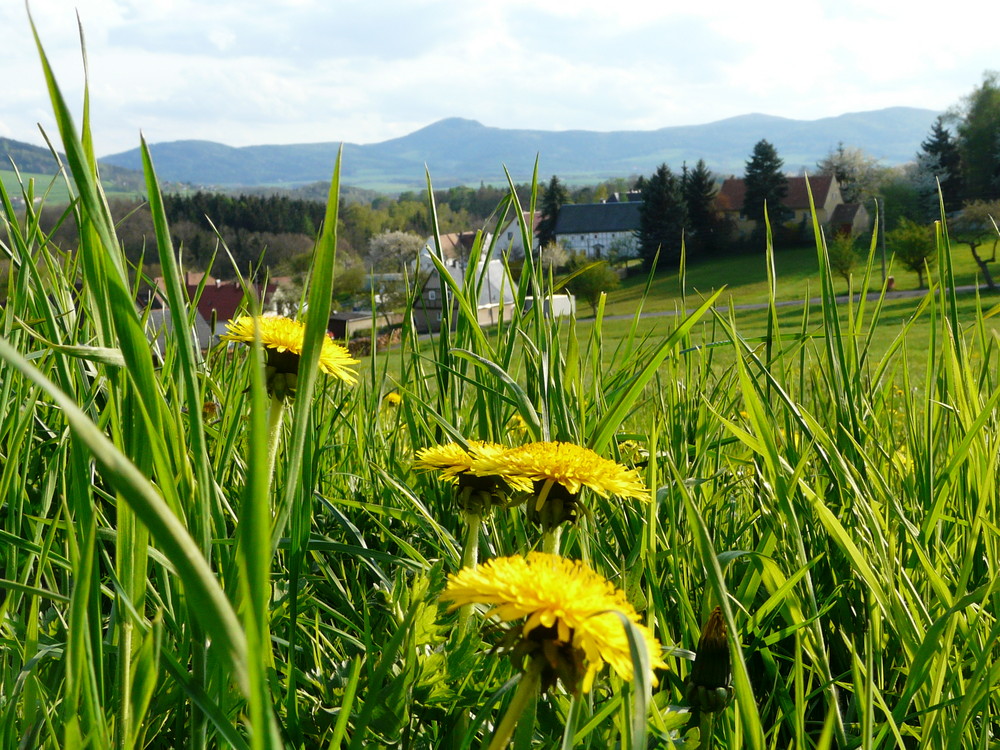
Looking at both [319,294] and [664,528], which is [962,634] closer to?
[664,528]

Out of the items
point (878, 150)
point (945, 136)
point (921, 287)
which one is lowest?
point (921, 287)

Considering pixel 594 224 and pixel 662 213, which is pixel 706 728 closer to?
pixel 662 213

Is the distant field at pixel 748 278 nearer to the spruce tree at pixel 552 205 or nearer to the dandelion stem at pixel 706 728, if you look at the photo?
the spruce tree at pixel 552 205

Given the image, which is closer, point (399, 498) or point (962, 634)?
point (962, 634)

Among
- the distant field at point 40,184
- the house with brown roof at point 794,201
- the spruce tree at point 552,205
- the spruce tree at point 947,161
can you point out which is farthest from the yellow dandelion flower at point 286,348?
the spruce tree at point 947,161

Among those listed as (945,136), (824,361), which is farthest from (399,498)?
A: (945,136)

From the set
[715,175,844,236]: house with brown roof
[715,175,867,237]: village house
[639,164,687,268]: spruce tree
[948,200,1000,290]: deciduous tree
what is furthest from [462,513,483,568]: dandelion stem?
[715,175,844,236]: house with brown roof

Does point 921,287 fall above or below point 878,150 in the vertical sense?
below

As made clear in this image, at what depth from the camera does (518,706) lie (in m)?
0.42

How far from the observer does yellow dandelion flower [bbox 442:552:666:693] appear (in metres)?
0.42

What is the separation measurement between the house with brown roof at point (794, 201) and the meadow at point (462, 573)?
42282 mm

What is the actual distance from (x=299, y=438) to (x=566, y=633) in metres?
0.17

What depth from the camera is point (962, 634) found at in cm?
72

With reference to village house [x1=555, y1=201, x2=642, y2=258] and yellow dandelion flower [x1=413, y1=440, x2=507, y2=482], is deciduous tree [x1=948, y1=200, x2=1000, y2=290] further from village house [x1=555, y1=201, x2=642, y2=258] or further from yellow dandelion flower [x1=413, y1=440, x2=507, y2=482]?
yellow dandelion flower [x1=413, y1=440, x2=507, y2=482]
